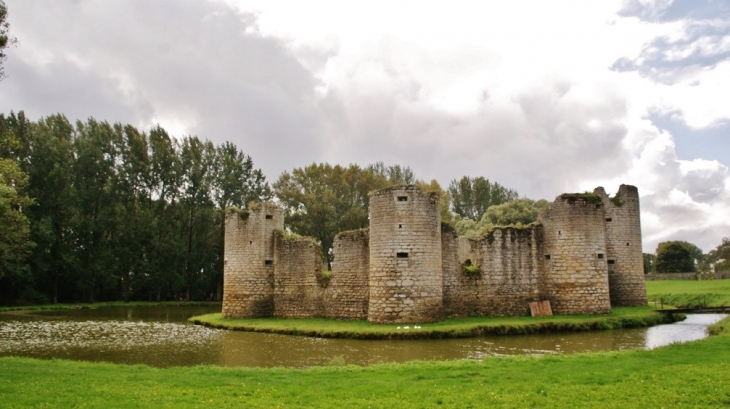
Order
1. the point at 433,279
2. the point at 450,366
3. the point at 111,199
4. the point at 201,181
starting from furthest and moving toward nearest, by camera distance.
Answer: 1. the point at 201,181
2. the point at 111,199
3. the point at 433,279
4. the point at 450,366

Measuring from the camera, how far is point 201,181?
5831 cm

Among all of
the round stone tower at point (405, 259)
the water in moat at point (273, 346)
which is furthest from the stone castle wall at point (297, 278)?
the round stone tower at point (405, 259)

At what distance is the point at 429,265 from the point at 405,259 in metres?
1.17

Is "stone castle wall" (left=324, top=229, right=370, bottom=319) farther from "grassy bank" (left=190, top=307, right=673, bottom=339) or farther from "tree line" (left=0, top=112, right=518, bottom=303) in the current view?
"tree line" (left=0, top=112, right=518, bottom=303)

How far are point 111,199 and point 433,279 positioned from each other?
3900 cm

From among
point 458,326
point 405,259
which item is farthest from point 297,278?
point 458,326

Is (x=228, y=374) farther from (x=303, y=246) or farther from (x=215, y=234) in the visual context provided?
(x=215, y=234)

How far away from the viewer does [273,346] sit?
68.3 feet

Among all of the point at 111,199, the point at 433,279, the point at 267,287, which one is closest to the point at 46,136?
the point at 111,199

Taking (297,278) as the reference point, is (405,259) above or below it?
above

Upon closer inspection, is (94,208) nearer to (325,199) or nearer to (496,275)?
(325,199)

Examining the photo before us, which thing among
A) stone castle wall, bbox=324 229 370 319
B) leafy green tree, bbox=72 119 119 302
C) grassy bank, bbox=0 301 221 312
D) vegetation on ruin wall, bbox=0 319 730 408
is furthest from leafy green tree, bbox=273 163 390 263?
vegetation on ruin wall, bbox=0 319 730 408

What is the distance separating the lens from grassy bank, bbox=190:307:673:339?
22.8 m

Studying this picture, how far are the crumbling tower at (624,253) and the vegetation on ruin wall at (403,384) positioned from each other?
58.0 ft
